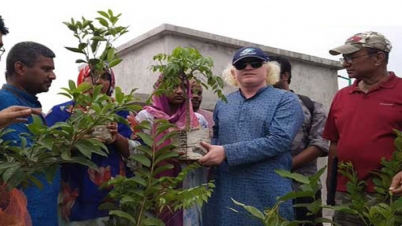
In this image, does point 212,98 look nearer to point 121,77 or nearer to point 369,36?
point 121,77

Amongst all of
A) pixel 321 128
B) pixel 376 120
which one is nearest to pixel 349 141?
pixel 376 120

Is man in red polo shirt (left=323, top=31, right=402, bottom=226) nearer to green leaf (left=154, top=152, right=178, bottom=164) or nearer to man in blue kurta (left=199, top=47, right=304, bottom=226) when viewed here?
man in blue kurta (left=199, top=47, right=304, bottom=226)

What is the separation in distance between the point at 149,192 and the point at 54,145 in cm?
52

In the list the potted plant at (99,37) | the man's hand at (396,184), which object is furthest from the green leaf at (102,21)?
the man's hand at (396,184)

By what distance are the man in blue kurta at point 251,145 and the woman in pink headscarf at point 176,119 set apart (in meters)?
0.13

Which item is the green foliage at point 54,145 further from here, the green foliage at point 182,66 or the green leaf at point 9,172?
the green foliage at point 182,66

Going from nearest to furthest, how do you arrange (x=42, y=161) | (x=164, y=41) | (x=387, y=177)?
(x=42, y=161) → (x=387, y=177) → (x=164, y=41)

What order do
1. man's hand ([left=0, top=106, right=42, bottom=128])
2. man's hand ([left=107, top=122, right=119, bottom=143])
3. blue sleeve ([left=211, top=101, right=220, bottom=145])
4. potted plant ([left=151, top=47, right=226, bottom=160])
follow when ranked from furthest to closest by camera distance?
blue sleeve ([left=211, top=101, right=220, bottom=145]) < potted plant ([left=151, top=47, right=226, bottom=160]) < man's hand ([left=107, top=122, right=119, bottom=143]) < man's hand ([left=0, top=106, right=42, bottom=128])

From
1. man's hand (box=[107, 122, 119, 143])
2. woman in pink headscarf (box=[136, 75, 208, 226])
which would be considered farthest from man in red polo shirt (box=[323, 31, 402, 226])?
man's hand (box=[107, 122, 119, 143])

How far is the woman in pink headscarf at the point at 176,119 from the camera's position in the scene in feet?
9.55

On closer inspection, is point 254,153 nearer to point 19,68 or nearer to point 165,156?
point 165,156

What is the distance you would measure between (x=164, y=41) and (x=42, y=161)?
396 centimetres

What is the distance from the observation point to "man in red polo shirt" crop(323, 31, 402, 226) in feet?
9.73

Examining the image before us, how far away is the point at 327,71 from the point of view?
7543 millimetres
